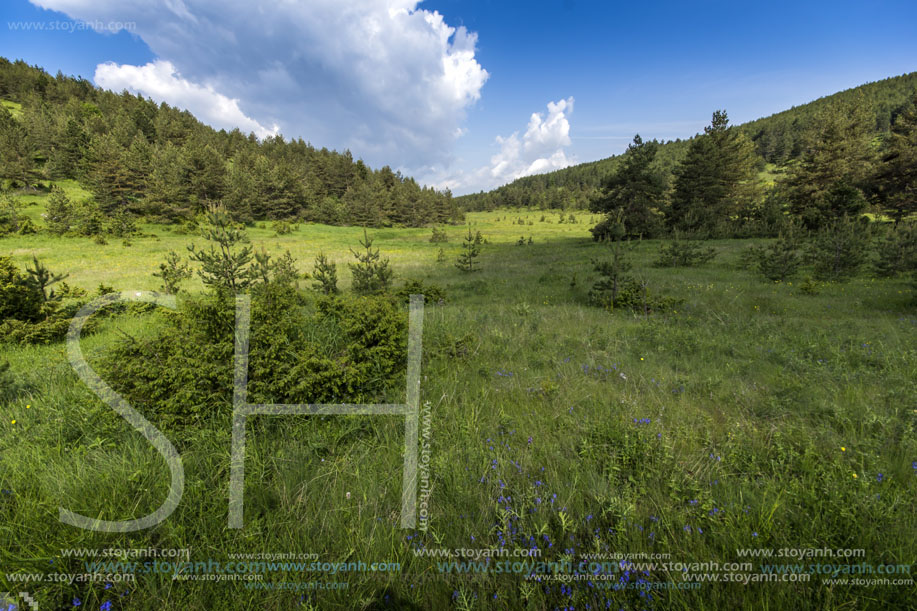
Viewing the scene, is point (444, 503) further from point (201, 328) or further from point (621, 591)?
point (201, 328)

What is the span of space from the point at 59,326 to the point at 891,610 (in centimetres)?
1216

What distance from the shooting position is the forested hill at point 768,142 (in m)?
89.0

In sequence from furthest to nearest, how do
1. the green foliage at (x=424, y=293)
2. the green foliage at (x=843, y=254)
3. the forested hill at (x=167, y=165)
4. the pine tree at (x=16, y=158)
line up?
1. the forested hill at (x=167, y=165)
2. the pine tree at (x=16, y=158)
3. the green foliage at (x=843, y=254)
4. the green foliage at (x=424, y=293)

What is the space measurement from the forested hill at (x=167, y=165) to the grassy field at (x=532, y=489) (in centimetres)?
5583

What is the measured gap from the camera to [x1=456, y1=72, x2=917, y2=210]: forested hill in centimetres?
8896

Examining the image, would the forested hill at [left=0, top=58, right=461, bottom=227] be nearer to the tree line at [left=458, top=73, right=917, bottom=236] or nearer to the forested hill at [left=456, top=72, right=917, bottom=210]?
the forested hill at [left=456, top=72, right=917, bottom=210]

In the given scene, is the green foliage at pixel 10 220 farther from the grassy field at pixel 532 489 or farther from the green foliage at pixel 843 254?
the green foliage at pixel 843 254

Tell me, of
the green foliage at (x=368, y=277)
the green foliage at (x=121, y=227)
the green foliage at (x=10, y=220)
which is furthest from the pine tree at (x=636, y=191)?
the green foliage at (x=10, y=220)

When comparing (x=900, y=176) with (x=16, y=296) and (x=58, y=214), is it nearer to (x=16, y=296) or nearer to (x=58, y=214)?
(x=16, y=296)

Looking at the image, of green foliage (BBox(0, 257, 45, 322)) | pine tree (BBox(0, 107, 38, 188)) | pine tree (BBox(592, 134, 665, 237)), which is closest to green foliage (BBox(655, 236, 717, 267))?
pine tree (BBox(592, 134, 665, 237))

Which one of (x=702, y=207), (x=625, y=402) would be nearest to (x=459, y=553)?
(x=625, y=402)

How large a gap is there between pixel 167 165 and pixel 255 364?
66.3m

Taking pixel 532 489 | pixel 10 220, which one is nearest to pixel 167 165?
pixel 10 220

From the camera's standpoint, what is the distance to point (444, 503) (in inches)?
92.6
